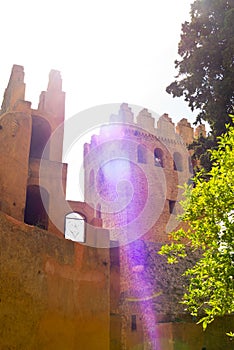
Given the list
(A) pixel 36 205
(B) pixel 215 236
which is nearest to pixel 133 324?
(A) pixel 36 205

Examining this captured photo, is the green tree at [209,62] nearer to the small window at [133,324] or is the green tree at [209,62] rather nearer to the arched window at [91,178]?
the small window at [133,324]

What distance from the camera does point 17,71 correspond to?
54.2 ft

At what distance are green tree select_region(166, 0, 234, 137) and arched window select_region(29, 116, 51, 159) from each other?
4827mm

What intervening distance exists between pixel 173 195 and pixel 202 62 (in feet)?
36.0

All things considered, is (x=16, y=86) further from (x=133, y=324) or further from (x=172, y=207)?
(x=172, y=207)

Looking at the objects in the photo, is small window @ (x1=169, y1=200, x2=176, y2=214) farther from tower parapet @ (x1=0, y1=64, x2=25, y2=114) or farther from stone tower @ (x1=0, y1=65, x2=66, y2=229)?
tower parapet @ (x1=0, y1=64, x2=25, y2=114)

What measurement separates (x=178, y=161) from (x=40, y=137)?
10777 mm

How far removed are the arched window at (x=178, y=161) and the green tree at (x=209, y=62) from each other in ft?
34.6

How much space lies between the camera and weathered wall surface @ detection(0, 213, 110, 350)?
954cm

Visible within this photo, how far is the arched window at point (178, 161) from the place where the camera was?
25297mm

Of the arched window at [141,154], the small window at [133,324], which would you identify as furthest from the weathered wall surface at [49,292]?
the arched window at [141,154]

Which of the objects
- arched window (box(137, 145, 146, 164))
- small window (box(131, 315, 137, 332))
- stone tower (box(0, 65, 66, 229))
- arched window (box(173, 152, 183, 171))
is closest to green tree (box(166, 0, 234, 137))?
stone tower (box(0, 65, 66, 229))

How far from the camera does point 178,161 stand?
83.3 ft

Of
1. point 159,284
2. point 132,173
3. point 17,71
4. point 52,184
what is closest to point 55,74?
point 17,71
